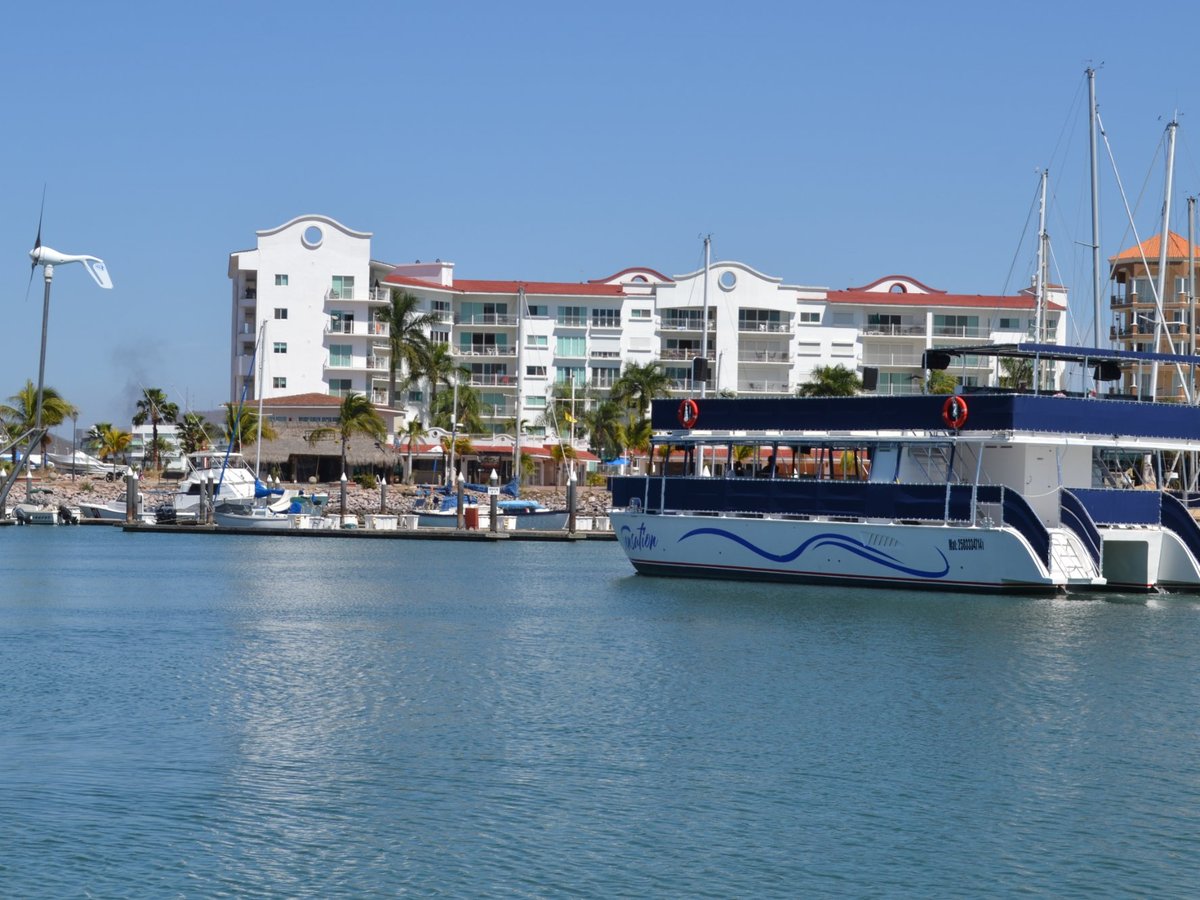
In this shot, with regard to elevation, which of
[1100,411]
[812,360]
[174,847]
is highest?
[812,360]

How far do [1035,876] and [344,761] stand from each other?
902 cm

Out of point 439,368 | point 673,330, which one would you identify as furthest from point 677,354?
point 439,368

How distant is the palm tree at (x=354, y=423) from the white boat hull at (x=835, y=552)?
54.3 m

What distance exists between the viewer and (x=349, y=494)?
97750 mm

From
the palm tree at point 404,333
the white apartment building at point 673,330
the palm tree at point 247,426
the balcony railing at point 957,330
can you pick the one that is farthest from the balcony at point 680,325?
the palm tree at point 247,426

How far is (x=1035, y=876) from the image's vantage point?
16172 millimetres

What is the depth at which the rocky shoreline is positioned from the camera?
312ft

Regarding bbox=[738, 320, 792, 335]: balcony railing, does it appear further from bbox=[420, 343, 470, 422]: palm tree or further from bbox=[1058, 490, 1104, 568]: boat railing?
bbox=[1058, 490, 1104, 568]: boat railing

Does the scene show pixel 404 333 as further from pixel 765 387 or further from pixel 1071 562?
pixel 1071 562

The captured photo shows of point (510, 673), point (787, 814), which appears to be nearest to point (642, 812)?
point (787, 814)

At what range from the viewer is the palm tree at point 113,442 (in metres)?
130

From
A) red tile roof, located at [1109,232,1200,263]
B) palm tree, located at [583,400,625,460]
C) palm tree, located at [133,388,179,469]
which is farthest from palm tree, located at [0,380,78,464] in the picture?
red tile roof, located at [1109,232,1200,263]

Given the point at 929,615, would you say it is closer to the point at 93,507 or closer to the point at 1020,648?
the point at 1020,648

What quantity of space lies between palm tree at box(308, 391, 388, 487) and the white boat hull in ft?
178
